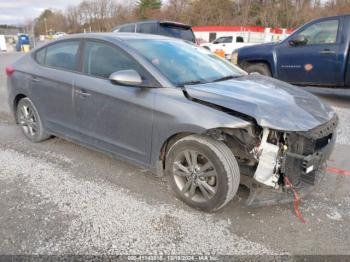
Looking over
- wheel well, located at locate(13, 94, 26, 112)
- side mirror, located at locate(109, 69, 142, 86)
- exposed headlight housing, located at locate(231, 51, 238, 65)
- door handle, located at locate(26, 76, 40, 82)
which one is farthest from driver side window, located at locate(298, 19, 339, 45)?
wheel well, located at locate(13, 94, 26, 112)

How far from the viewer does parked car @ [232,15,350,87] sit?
248 inches

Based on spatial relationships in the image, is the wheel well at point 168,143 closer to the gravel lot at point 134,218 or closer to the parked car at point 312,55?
the gravel lot at point 134,218

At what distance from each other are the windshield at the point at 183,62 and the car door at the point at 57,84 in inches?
36.1

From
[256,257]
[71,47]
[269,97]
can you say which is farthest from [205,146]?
[71,47]

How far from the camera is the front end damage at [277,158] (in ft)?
7.98

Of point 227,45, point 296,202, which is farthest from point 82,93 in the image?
point 227,45

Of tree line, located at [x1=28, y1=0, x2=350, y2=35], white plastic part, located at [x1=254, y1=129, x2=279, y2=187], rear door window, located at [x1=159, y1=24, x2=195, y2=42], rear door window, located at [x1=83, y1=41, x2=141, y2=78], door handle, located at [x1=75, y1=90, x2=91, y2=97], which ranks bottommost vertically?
white plastic part, located at [x1=254, y1=129, x2=279, y2=187]

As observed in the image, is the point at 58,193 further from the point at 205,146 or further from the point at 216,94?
the point at 216,94

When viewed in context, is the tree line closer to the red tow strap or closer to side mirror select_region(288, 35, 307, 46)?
side mirror select_region(288, 35, 307, 46)

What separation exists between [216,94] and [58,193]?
1.88 meters

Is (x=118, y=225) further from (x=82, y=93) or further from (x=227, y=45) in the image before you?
(x=227, y=45)

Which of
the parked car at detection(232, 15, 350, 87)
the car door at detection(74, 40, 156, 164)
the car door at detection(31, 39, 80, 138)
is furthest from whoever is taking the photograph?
the parked car at detection(232, 15, 350, 87)

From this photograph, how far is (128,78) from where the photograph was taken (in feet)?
9.23

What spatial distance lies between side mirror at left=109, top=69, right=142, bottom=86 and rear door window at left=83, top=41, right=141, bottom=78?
0.19 m
